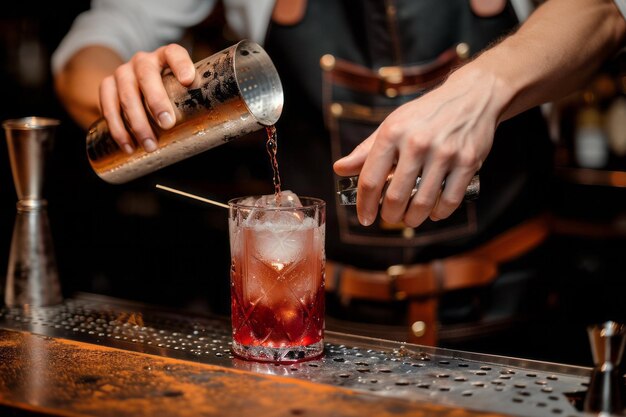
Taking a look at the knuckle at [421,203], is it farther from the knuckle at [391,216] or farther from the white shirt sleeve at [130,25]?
the white shirt sleeve at [130,25]

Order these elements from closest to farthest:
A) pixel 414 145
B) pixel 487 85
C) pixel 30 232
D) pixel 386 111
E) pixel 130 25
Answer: pixel 414 145 < pixel 487 85 < pixel 30 232 < pixel 386 111 < pixel 130 25

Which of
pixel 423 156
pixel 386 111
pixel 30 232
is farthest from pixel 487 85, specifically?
pixel 30 232

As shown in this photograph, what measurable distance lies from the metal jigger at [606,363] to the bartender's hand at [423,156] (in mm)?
373

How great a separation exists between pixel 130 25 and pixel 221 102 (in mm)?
1214

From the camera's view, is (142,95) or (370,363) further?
(142,95)

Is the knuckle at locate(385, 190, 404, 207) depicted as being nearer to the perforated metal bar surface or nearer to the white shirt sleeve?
the perforated metal bar surface

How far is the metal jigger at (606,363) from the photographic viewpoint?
4.50 feet

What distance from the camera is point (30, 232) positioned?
2051 mm

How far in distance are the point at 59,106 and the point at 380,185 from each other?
381 centimetres

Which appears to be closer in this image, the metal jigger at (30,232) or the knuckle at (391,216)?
the knuckle at (391,216)

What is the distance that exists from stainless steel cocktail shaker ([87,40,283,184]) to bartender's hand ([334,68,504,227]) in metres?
0.21

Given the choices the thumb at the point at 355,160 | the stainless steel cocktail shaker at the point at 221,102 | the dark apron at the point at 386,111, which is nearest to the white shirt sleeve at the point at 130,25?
the dark apron at the point at 386,111

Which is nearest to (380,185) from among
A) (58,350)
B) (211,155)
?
(58,350)

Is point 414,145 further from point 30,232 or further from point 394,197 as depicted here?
point 30,232
